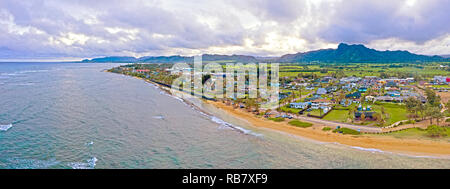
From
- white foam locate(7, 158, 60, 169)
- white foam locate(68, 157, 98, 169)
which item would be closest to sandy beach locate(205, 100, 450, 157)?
white foam locate(68, 157, 98, 169)

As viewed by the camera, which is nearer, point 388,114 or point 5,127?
point 5,127

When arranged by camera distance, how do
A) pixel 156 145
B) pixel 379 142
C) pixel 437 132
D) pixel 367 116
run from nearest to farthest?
pixel 156 145 < pixel 379 142 < pixel 437 132 < pixel 367 116

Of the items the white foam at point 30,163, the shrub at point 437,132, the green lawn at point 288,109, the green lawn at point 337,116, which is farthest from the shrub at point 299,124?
the white foam at point 30,163

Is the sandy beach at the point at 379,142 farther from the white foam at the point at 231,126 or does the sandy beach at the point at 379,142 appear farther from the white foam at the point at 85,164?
the white foam at the point at 85,164

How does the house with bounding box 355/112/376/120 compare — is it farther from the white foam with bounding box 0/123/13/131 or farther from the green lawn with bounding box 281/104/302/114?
the white foam with bounding box 0/123/13/131

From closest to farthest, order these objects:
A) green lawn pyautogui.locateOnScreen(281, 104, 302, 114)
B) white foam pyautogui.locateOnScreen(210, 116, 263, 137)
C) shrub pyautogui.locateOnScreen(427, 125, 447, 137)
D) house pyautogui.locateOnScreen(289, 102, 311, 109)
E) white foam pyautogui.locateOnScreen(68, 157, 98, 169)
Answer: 1. white foam pyautogui.locateOnScreen(68, 157, 98, 169)
2. shrub pyautogui.locateOnScreen(427, 125, 447, 137)
3. white foam pyautogui.locateOnScreen(210, 116, 263, 137)
4. green lawn pyautogui.locateOnScreen(281, 104, 302, 114)
5. house pyautogui.locateOnScreen(289, 102, 311, 109)

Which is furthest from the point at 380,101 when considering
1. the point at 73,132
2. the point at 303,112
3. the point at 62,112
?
the point at 62,112

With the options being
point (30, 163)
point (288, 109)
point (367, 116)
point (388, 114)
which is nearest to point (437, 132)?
point (367, 116)

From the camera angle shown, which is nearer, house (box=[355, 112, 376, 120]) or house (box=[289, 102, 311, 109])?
house (box=[355, 112, 376, 120])

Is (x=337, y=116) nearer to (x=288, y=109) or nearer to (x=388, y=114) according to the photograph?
(x=388, y=114)

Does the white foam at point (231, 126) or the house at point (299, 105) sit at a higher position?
the house at point (299, 105)

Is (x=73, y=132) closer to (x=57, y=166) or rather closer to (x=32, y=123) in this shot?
(x=32, y=123)
